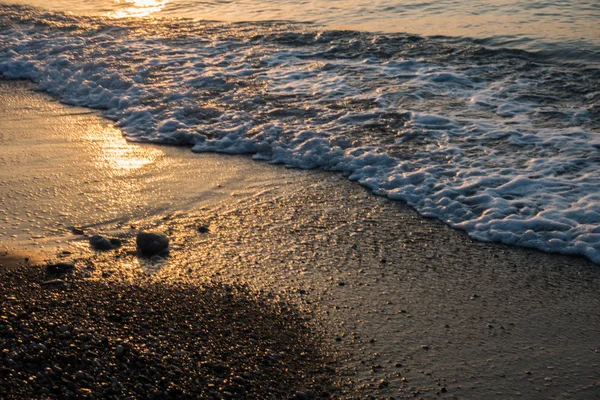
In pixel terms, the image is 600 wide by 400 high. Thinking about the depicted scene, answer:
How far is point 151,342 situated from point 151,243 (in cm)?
117

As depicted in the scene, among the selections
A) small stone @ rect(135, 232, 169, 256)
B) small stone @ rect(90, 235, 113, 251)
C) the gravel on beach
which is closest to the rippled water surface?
small stone @ rect(135, 232, 169, 256)

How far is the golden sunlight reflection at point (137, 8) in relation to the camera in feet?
46.3

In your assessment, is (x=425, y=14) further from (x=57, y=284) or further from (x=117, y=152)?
(x=57, y=284)

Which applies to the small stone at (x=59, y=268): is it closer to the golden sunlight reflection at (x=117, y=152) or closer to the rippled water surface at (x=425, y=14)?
the golden sunlight reflection at (x=117, y=152)

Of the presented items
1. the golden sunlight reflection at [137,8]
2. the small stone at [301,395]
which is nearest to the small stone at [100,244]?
the small stone at [301,395]

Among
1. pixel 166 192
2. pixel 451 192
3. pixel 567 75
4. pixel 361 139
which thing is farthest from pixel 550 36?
pixel 166 192

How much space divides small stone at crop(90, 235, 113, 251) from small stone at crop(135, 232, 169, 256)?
215mm

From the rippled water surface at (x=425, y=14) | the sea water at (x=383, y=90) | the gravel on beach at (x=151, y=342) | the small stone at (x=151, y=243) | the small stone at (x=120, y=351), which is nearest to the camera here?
the gravel on beach at (x=151, y=342)

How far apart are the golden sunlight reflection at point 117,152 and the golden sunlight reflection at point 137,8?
7.42 m

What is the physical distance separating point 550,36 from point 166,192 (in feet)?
25.8

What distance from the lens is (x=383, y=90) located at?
8.63 meters

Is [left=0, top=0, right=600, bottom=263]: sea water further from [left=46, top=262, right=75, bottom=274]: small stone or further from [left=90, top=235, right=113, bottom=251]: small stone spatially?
[left=46, top=262, right=75, bottom=274]: small stone

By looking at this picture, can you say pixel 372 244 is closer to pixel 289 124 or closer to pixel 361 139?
pixel 361 139

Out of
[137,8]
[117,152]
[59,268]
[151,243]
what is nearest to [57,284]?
[59,268]
